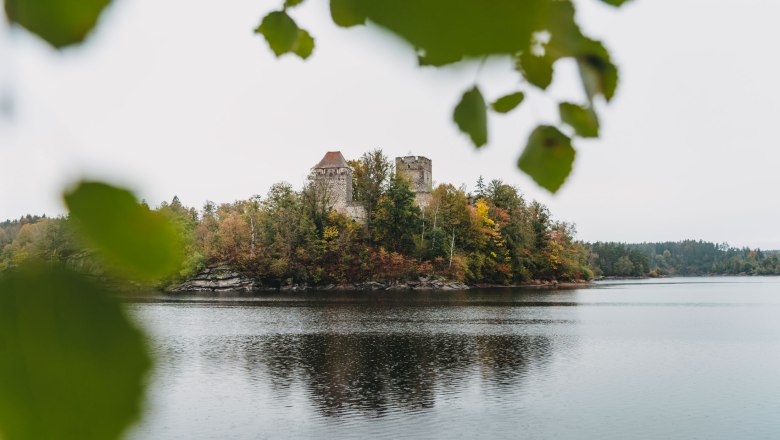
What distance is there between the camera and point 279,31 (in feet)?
3.31

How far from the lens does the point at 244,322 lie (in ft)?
100

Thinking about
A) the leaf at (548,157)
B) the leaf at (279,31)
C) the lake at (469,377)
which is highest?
the leaf at (279,31)

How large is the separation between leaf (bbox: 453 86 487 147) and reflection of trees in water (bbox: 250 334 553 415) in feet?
46.5

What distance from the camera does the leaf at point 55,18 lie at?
0.37m

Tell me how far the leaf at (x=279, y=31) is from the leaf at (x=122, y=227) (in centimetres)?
68

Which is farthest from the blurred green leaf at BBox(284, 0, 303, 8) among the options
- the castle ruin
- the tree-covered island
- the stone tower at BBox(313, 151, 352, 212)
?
the stone tower at BBox(313, 151, 352, 212)

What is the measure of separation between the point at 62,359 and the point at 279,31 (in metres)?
0.80

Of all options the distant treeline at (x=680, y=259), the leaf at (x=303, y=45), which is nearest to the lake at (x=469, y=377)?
the leaf at (x=303, y=45)

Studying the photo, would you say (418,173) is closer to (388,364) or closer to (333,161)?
(333,161)

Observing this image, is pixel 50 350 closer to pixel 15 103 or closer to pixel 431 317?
pixel 15 103

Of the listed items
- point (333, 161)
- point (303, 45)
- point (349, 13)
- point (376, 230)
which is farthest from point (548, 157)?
point (333, 161)

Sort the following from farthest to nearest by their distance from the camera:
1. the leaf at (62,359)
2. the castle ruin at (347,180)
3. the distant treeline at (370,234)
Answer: the castle ruin at (347,180), the distant treeline at (370,234), the leaf at (62,359)

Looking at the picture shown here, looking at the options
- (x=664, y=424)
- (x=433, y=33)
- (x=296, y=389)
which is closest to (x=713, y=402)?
(x=664, y=424)

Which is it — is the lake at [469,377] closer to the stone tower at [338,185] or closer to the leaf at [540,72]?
the leaf at [540,72]
